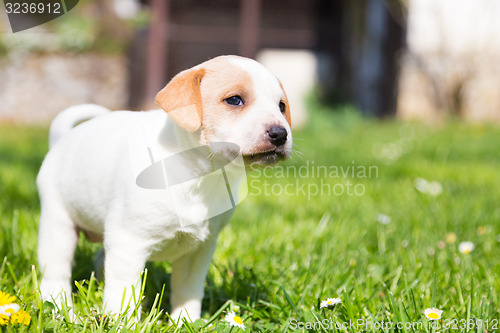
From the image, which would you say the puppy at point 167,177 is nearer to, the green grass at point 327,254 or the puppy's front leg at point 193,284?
the puppy's front leg at point 193,284

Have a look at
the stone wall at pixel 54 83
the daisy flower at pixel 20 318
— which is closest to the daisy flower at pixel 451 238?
the daisy flower at pixel 20 318

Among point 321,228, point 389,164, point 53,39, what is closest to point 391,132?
point 389,164

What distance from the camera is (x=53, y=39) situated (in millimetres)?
9992

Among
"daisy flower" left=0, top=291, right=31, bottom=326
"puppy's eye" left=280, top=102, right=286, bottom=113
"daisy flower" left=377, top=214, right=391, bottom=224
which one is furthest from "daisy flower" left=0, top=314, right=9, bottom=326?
"daisy flower" left=377, top=214, right=391, bottom=224

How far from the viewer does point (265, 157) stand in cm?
166

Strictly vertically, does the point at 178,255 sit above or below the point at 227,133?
below

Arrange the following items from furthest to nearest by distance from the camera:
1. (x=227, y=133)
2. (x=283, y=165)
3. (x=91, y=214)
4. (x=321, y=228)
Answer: (x=283, y=165), (x=321, y=228), (x=91, y=214), (x=227, y=133)

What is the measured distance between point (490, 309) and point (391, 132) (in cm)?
556

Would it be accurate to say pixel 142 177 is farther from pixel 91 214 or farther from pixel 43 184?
pixel 43 184

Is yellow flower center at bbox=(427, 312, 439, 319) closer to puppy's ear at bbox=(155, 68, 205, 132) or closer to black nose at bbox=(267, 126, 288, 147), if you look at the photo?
black nose at bbox=(267, 126, 288, 147)

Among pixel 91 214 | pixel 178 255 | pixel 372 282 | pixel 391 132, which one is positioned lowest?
pixel 391 132

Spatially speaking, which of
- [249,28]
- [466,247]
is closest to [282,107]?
[466,247]

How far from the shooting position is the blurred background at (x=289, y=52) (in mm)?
9852

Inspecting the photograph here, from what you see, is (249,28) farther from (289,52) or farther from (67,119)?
(67,119)
